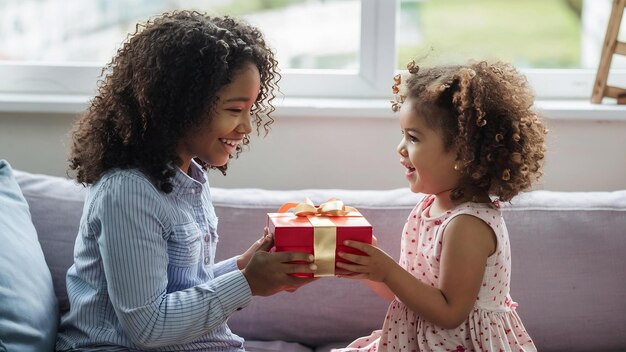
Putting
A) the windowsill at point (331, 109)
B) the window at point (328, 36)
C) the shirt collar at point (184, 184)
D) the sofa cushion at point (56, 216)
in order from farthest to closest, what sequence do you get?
the window at point (328, 36), the windowsill at point (331, 109), the sofa cushion at point (56, 216), the shirt collar at point (184, 184)

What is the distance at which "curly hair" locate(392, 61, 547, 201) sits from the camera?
1.69m

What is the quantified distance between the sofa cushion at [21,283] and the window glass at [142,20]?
27.7 inches

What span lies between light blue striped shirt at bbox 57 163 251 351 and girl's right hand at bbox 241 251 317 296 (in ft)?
0.08

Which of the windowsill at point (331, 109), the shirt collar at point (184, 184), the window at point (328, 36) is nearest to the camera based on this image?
the shirt collar at point (184, 184)

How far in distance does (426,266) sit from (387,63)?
3.00ft

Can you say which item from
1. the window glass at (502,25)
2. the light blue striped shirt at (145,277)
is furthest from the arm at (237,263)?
the window glass at (502,25)

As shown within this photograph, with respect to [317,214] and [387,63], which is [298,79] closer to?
[387,63]

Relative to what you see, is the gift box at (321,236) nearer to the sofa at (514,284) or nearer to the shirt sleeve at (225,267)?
the shirt sleeve at (225,267)

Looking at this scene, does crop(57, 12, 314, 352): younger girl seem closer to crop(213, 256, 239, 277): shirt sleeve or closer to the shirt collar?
the shirt collar

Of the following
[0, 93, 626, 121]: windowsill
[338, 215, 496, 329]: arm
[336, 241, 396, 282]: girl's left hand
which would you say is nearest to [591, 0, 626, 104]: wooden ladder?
[0, 93, 626, 121]: windowsill

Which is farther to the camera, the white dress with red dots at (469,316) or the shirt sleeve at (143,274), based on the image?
the white dress with red dots at (469,316)

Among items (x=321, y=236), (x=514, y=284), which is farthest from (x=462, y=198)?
(x=514, y=284)

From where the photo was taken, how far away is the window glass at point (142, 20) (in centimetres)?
261

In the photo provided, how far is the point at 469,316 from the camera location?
5.63ft
